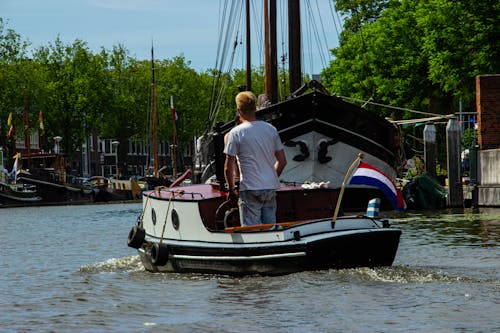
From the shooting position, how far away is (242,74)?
125375mm

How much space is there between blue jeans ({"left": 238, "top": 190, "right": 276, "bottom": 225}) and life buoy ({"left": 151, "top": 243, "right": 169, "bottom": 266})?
5.77 feet

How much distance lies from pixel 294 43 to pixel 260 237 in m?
19.9

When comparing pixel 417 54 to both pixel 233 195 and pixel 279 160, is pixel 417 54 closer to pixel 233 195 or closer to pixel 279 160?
pixel 233 195

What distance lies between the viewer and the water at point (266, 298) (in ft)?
33.4

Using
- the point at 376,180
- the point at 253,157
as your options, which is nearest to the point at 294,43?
the point at 376,180

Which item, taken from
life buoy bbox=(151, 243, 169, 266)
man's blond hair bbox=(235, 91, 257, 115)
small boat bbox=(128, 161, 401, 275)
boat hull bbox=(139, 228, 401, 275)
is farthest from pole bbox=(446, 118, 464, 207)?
man's blond hair bbox=(235, 91, 257, 115)

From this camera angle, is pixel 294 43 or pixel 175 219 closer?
pixel 175 219

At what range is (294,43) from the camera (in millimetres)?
32781

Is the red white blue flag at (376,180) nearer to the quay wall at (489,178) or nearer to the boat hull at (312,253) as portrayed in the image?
the boat hull at (312,253)

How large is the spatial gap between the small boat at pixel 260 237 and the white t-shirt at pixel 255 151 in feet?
1.69

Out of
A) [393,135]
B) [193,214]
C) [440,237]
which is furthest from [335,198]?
[393,135]

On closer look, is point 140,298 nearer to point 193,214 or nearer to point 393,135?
point 193,214

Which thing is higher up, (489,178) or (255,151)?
(255,151)

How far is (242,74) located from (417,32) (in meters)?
68.0
